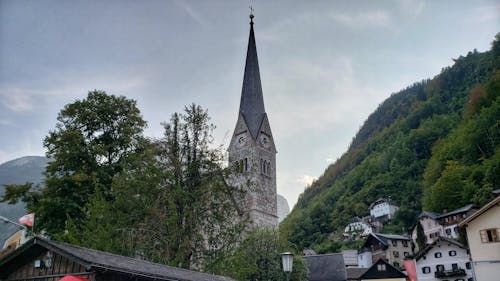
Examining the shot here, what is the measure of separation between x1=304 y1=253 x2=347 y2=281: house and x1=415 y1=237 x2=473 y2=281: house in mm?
8732

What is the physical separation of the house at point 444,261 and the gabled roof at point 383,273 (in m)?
2.84

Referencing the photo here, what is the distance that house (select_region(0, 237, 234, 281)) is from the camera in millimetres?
9883

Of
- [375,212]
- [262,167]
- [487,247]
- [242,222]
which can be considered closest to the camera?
[242,222]

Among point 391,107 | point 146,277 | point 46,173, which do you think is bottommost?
point 146,277

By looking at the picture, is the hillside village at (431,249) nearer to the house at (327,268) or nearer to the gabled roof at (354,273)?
the gabled roof at (354,273)

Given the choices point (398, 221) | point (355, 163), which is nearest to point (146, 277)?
point (398, 221)

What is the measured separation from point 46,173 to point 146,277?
16.0 m

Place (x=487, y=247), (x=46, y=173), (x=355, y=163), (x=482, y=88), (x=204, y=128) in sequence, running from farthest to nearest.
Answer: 1. (x=355, y=163)
2. (x=482, y=88)
3. (x=487, y=247)
4. (x=46, y=173)
5. (x=204, y=128)

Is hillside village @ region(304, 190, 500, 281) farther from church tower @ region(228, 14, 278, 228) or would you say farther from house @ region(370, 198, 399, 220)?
church tower @ region(228, 14, 278, 228)

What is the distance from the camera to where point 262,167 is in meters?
44.5

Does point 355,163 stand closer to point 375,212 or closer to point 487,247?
point 375,212

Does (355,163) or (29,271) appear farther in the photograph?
(355,163)

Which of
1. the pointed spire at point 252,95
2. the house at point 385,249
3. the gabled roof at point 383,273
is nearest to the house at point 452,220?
the house at point 385,249

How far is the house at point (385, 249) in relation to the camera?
65.2 meters
